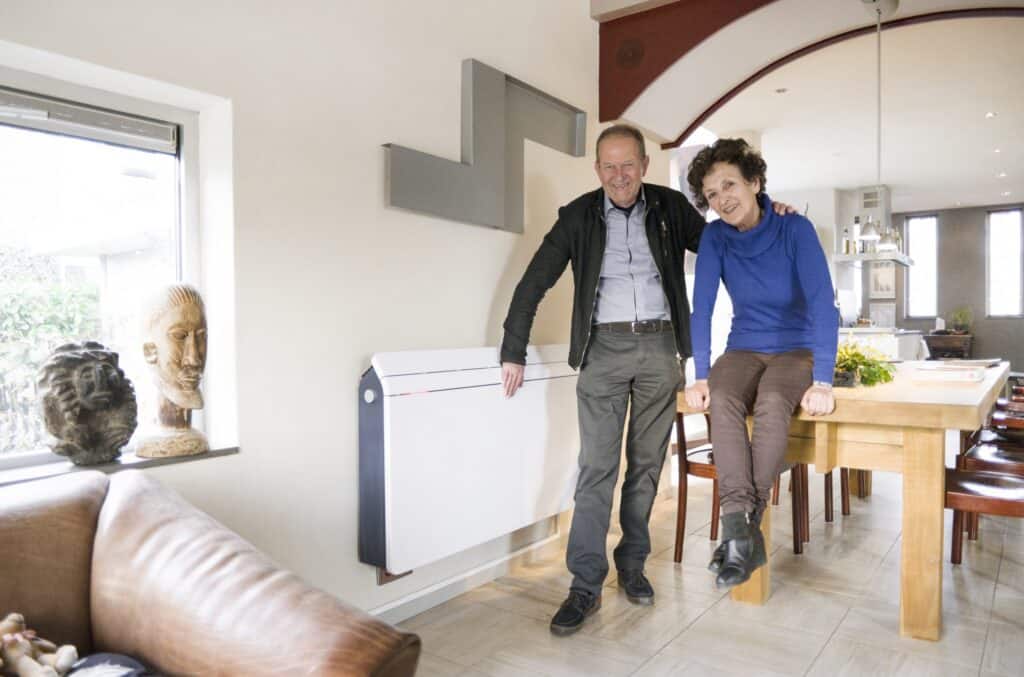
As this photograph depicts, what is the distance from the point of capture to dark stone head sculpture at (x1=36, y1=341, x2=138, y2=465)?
162cm

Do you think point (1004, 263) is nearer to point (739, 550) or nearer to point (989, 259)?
point (989, 259)

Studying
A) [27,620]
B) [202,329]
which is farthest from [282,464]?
[27,620]

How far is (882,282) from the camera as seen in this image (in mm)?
11891

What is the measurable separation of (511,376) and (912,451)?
1.36m

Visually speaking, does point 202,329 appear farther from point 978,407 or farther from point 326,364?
point 978,407

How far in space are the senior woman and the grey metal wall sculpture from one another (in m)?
0.78

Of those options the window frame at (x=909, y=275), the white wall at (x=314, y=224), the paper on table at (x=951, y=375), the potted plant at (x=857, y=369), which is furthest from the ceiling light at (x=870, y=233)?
the window frame at (x=909, y=275)

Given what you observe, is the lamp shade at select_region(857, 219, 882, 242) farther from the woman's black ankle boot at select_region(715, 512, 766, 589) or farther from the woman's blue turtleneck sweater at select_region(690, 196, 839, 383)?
the woman's black ankle boot at select_region(715, 512, 766, 589)

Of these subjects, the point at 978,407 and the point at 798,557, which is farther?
the point at 798,557

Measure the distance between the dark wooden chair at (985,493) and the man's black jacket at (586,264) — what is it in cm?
98

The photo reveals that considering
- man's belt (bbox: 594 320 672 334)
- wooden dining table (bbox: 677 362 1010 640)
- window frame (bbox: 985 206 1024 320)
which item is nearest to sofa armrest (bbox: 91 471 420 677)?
man's belt (bbox: 594 320 672 334)

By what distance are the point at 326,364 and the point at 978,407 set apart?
6.41ft

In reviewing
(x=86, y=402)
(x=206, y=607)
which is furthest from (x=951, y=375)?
(x=86, y=402)

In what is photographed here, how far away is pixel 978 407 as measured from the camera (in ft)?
6.92
